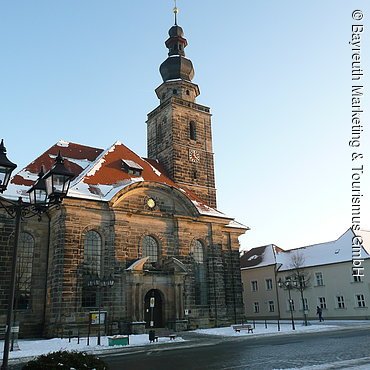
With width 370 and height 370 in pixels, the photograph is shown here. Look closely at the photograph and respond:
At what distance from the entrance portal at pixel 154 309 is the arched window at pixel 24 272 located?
751cm

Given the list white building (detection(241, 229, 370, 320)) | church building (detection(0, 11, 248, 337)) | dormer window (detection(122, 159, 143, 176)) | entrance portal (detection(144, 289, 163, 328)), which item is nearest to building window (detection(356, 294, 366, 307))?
white building (detection(241, 229, 370, 320))

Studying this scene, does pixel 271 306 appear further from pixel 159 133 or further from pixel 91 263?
pixel 91 263

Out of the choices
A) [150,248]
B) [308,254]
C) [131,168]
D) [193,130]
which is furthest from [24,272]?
[308,254]

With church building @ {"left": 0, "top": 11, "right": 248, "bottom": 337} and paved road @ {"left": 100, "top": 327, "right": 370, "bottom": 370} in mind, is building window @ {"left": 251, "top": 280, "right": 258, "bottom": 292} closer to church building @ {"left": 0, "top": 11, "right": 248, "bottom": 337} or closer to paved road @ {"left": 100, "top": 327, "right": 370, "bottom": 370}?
church building @ {"left": 0, "top": 11, "right": 248, "bottom": 337}

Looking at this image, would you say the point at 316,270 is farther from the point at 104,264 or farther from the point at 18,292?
the point at 18,292

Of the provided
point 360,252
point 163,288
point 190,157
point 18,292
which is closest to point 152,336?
point 163,288

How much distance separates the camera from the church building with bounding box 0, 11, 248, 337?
1014 inches

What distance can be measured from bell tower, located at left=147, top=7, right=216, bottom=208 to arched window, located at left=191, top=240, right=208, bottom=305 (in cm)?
717

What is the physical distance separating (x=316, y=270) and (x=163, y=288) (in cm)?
1982

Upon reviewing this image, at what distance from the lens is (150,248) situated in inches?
1184

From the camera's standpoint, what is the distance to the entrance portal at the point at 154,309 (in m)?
28.3

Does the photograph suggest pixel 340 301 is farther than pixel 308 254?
No

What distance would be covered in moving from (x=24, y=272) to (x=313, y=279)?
28107 millimetres

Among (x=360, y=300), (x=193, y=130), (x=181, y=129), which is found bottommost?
(x=360, y=300)
